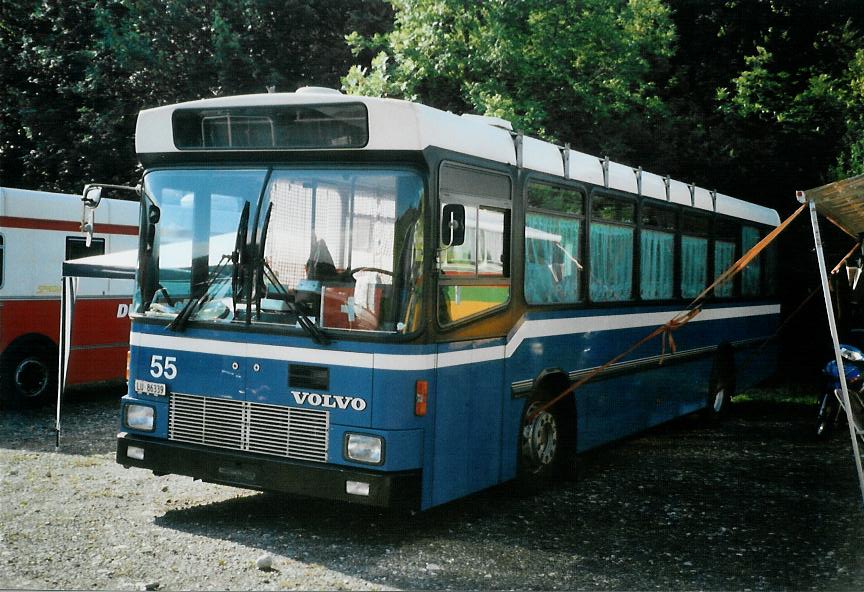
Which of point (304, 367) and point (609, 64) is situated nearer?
point (304, 367)

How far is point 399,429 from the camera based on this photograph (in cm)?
649

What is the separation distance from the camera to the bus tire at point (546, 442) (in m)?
8.19

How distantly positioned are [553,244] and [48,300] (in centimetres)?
761

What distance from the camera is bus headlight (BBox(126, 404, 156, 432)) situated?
23.6 ft

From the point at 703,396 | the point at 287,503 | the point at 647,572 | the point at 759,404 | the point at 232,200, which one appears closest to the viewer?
the point at 647,572

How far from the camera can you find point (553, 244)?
8422 millimetres

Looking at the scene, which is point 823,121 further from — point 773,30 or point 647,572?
point 647,572

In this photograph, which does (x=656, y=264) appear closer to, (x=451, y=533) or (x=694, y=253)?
(x=694, y=253)

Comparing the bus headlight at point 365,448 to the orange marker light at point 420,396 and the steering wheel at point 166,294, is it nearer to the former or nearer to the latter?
Result: the orange marker light at point 420,396

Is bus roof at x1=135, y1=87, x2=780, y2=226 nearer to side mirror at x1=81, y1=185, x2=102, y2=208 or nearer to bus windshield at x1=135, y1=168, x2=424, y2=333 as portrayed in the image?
bus windshield at x1=135, y1=168, x2=424, y2=333

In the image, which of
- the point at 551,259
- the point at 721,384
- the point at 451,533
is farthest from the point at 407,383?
the point at 721,384

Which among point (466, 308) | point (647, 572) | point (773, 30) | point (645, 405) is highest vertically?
point (773, 30)

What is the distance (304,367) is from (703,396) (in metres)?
7.38

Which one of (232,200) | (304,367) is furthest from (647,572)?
(232,200)
